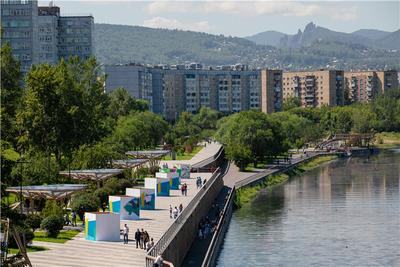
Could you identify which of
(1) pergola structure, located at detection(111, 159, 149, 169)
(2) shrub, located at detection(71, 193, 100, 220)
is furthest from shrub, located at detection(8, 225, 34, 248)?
(1) pergola structure, located at detection(111, 159, 149, 169)

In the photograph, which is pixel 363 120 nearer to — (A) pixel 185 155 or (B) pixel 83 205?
(A) pixel 185 155

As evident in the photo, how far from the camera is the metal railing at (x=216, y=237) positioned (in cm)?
4324

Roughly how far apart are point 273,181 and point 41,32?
51686 millimetres

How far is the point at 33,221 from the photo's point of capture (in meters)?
41.3

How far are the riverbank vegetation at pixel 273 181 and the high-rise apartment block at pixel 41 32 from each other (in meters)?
38.2

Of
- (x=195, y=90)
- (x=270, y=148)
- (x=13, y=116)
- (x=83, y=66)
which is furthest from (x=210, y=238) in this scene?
(x=195, y=90)

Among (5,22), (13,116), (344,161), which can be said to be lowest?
(344,161)

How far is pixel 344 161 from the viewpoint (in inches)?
5032

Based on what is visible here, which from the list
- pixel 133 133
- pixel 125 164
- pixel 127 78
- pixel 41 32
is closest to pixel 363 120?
pixel 127 78

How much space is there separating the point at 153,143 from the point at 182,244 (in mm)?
67630

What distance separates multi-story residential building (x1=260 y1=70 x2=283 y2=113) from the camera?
195125mm

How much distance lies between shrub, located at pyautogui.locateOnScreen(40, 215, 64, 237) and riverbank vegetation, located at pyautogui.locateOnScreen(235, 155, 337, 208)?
3312 cm

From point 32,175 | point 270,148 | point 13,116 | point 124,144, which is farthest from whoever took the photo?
point 270,148

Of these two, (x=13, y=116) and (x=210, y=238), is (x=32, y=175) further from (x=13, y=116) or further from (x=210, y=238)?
(x=210, y=238)
